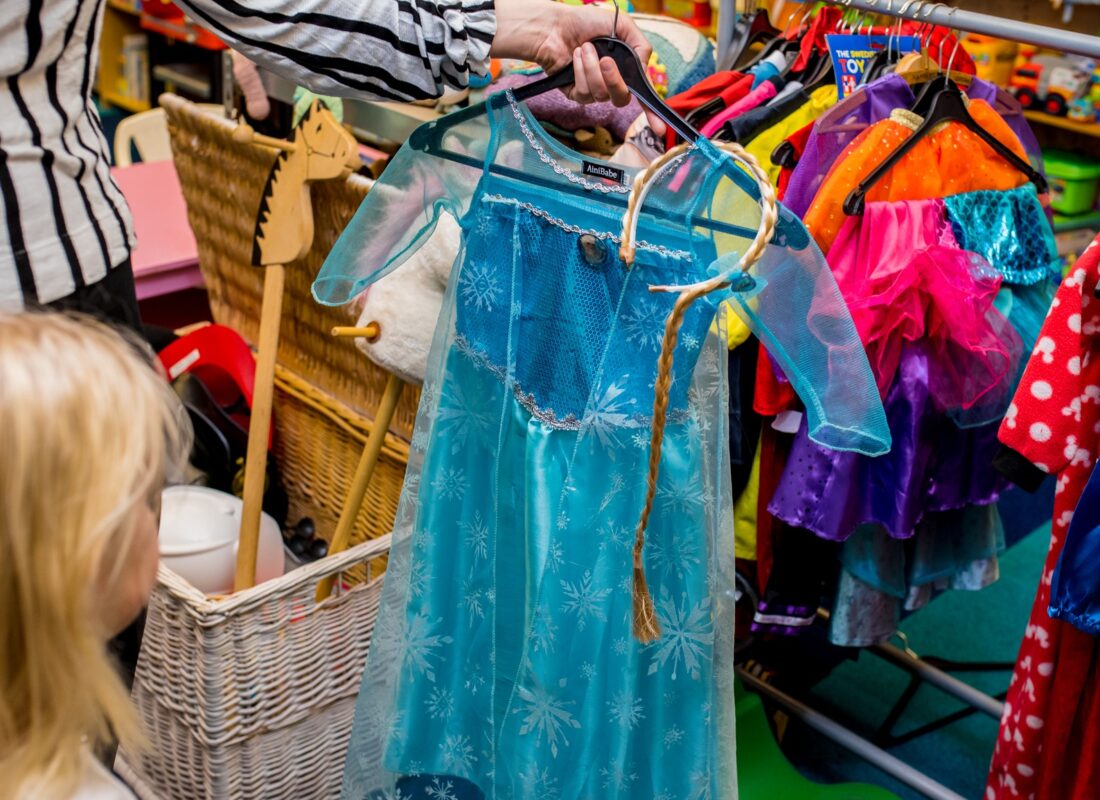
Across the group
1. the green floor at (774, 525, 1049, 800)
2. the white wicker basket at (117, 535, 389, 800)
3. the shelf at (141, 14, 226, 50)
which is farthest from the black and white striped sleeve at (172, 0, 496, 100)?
the shelf at (141, 14, 226, 50)

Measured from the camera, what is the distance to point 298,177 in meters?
1.42

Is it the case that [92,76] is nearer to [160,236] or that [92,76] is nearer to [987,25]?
[987,25]

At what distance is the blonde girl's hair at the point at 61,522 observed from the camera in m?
0.65

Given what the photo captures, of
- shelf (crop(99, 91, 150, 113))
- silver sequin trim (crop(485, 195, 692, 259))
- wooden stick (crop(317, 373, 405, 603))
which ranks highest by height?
silver sequin trim (crop(485, 195, 692, 259))

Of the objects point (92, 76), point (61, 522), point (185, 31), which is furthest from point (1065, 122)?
point (185, 31)

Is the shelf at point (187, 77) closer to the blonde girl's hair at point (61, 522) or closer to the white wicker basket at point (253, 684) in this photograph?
the white wicker basket at point (253, 684)

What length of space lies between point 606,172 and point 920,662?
3.71 feet

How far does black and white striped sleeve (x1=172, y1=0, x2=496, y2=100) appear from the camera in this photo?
0.99m

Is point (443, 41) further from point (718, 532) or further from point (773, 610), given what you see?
point (773, 610)

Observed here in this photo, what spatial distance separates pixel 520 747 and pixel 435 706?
14 cm

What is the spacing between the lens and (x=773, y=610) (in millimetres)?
1444

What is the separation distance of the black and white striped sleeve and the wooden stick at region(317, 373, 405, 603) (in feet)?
1.44

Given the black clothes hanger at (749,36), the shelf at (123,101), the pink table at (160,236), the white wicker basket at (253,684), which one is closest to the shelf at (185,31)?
the shelf at (123,101)

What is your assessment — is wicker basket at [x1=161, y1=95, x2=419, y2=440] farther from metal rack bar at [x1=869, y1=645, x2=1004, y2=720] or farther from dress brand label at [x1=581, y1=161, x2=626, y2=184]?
metal rack bar at [x1=869, y1=645, x2=1004, y2=720]
